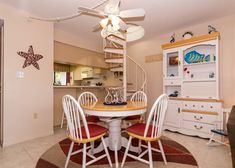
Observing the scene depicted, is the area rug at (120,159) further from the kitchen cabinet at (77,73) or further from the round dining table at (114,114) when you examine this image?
the kitchen cabinet at (77,73)

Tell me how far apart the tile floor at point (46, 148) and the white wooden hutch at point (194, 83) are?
366mm

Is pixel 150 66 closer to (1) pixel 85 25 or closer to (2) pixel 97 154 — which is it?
(1) pixel 85 25

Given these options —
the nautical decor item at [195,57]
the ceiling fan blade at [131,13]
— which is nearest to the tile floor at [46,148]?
the nautical decor item at [195,57]

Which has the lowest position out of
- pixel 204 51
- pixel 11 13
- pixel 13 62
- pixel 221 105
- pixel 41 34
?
pixel 221 105

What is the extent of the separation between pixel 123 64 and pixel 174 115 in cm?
174

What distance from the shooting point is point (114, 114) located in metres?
1.86

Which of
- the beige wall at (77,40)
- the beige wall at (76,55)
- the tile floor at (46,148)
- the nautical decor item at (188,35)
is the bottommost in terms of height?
the tile floor at (46,148)

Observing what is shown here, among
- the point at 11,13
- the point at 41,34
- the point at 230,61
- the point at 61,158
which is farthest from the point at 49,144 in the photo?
the point at 230,61

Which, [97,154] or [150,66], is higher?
[150,66]

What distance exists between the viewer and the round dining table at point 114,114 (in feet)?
6.13

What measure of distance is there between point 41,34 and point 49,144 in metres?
2.19

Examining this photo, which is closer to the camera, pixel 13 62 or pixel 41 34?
pixel 13 62

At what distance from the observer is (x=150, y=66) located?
15.2 ft

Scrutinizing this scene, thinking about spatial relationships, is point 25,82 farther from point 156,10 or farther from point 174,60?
point 174,60
